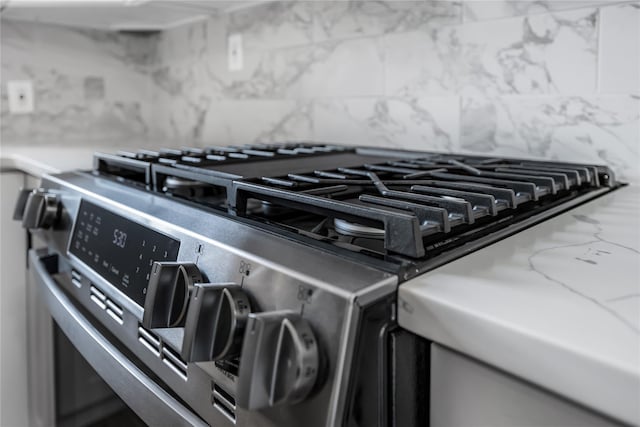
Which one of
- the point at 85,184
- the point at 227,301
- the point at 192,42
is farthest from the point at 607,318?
the point at 192,42

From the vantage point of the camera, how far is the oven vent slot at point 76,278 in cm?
79

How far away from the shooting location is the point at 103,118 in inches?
75.9

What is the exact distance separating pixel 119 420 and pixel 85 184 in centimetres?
38

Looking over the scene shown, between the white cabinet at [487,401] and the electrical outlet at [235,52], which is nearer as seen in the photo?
the white cabinet at [487,401]

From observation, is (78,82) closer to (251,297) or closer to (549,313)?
(251,297)

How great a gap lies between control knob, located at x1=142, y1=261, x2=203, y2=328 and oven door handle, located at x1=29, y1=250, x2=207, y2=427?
10 cm

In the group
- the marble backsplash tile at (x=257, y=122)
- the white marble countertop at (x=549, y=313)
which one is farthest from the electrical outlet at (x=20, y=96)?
Result: the white marble countertop at (x=549, y=313)

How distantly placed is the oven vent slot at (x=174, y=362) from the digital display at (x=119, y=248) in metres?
0.06

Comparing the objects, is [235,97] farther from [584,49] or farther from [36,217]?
[584,49]

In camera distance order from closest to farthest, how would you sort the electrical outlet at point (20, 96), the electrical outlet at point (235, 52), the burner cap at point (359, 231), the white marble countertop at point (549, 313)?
1. the white marble countertop at point (549, 313)
2. the burner cap at point (359, 231)
3. the electrical outlet at point (235, 52)
4. the electrical outlet at point (20, 96)

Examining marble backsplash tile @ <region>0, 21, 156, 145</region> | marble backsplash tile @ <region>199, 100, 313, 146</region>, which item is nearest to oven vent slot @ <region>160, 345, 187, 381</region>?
marble backsplash tile @ <region>199, 100, 313, 146</region>

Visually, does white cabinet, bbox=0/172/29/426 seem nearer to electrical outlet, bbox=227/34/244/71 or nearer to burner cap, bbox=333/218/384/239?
electrical outlet, bbox=227/34/244/71

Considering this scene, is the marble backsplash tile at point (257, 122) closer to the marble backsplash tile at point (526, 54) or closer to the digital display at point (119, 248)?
the marble backsplash tile at point (526, 54)

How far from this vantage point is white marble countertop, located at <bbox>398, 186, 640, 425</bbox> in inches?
11.9
